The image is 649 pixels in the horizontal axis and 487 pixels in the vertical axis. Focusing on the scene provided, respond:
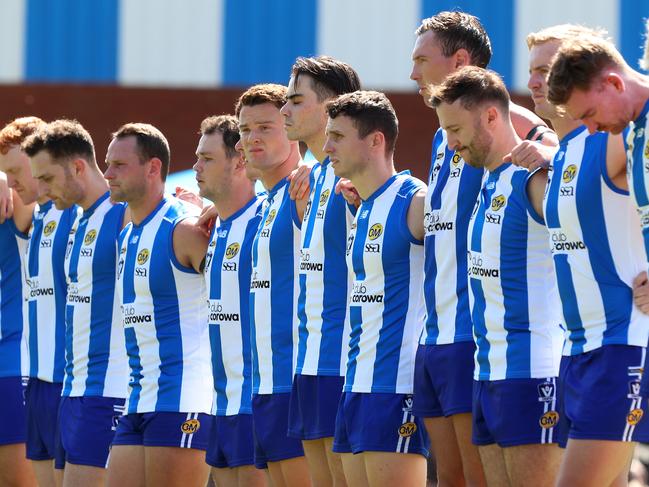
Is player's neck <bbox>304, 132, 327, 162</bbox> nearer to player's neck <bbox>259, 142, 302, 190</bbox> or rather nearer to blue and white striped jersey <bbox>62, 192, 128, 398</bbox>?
player's neck <bbox>259, 142, 302, 190</bbox>

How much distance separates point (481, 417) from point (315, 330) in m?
1.23

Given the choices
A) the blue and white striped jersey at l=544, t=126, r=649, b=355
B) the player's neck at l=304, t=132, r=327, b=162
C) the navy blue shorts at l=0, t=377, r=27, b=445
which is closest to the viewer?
the blue and white striped jersey at l=544, t=126, r=649, b=355

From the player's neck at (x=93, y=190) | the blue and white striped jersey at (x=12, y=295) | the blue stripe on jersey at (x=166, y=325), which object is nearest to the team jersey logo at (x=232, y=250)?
the blue stripe on jersey at (x=166, y=325)

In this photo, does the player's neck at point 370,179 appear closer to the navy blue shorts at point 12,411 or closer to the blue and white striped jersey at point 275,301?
the blue and white striped jersey at point 275,301

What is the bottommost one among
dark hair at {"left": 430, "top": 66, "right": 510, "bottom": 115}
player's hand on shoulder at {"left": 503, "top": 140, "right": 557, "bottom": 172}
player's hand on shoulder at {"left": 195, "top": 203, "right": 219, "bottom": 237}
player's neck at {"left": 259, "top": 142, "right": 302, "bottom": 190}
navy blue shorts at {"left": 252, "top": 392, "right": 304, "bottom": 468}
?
navy blue shorts at {"left": 252, "top": 392, "right": 304, "bottom": 468}

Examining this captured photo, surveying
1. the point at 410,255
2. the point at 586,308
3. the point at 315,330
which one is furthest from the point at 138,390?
the point at 586,308

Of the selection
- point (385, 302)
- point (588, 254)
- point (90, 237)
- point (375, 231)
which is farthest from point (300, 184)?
point (588, 254)

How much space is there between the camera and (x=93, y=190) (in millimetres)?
8375

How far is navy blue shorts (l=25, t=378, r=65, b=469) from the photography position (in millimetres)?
8250

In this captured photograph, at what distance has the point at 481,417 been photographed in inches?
225

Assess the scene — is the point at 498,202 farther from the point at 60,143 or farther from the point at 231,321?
the point at 60,143

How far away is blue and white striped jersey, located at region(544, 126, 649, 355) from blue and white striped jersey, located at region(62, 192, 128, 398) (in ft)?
11.2

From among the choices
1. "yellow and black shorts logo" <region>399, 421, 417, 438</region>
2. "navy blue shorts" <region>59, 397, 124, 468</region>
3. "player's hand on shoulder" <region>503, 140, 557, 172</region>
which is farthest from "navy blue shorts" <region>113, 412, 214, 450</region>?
"player's hand on shoulder" <region>503, 140, 557, 172</region>

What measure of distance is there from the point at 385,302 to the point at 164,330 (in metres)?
1.72
